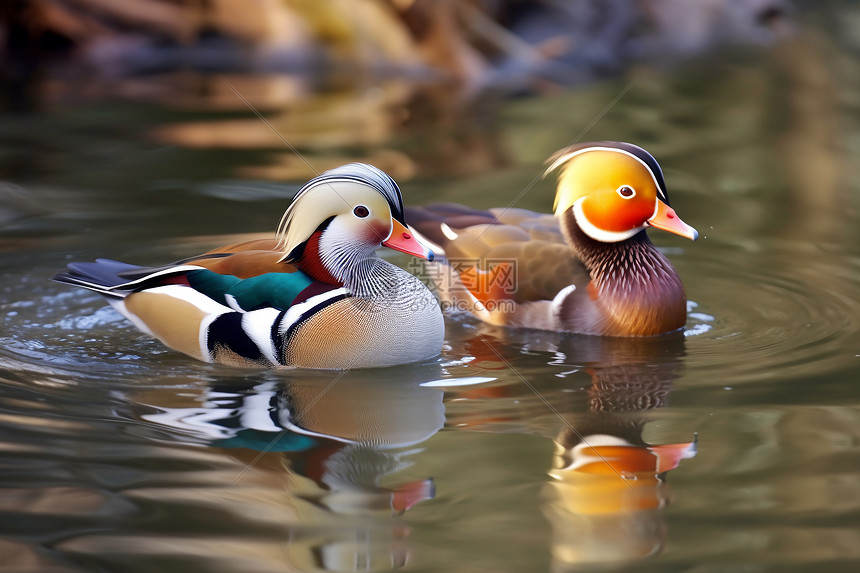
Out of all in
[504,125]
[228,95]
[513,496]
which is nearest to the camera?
[513,496]

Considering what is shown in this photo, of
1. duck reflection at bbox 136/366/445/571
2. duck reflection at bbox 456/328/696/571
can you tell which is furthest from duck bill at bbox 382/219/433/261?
duck reflection at bbox 456/328/696/571

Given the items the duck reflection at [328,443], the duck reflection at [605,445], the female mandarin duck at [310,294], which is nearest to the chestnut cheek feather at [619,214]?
the duck reflection at [605,445]

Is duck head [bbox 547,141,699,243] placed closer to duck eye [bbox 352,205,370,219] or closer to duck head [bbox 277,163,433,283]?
duck head [bbox 277,163,433,283]

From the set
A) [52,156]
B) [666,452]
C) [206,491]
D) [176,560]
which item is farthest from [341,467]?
[52,156]

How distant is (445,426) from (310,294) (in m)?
0.88

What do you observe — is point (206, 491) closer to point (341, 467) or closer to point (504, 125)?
point (341, 467)

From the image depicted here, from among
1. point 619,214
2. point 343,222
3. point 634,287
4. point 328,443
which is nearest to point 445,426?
point 328,443

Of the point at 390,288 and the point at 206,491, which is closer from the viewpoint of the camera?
the point at 206,491

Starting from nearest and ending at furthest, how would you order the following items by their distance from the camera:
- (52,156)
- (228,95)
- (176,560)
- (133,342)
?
(176,560) → (133,342) → (52,156) → (228,95)

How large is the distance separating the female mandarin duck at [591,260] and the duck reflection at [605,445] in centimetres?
10

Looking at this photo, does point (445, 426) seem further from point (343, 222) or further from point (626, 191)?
point (626, 191)

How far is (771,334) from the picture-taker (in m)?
4.77

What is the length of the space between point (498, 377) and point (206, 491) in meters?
1.51

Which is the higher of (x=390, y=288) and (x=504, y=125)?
(x=504, y=125)
